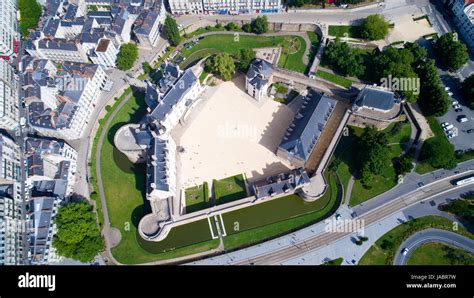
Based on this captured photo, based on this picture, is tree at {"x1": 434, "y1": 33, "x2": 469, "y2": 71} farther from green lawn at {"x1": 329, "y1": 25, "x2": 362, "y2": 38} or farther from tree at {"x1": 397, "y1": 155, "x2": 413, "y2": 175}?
tree at {"x1": 397, "y1": 155, "x2": 413, "y2": 175}

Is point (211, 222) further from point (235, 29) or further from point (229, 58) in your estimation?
point (235, 29)

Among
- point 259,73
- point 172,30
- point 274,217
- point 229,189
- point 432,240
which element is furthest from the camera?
point 172,30

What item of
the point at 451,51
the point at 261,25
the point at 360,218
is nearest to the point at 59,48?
the point at 261,25

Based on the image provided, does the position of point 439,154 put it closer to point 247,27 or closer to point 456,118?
point 456,118

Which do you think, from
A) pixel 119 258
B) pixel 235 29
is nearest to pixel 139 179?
pixel 119 258

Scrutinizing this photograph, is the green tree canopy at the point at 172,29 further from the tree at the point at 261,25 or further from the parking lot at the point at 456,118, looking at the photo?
the parking lot at the point at 456,118

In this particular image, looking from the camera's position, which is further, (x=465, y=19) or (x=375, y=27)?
(x=465, y=19)

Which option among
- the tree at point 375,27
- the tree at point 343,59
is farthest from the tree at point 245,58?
the tree at point 375,27

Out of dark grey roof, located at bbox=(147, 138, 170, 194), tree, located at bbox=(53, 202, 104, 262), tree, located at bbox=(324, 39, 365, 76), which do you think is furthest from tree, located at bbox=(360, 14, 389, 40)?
tree, located at bbox=(53, 202, 104, 262)
